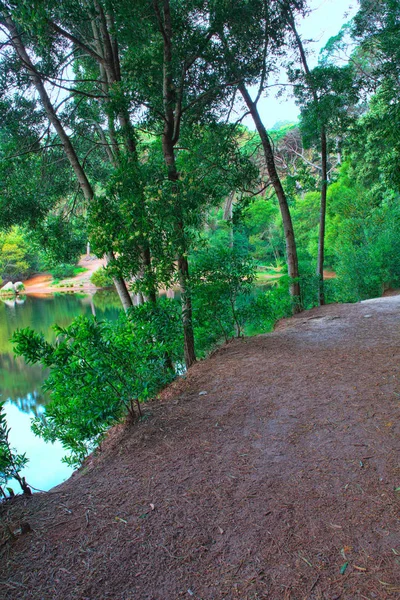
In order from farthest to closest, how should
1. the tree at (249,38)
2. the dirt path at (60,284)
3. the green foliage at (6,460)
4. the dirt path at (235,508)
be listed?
the dirt path at (60,284) → the tree at (249,38) → the green foliage at (6,460) → the dirt path at (235,508)

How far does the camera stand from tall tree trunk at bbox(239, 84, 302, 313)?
8.72 metres

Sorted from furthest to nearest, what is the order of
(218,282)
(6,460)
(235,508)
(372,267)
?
(372,267)
(218,282)
(6,460)
(235,508)

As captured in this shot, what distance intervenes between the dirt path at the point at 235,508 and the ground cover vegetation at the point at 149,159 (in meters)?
0.76

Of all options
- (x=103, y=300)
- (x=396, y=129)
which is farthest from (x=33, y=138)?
(x=103, y=300)

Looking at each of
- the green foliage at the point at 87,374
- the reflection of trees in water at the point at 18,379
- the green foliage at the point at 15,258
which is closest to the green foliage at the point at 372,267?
the green foliage at the point at 87,374

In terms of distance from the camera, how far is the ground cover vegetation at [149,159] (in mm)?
3611

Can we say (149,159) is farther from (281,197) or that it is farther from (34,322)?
(34,322)

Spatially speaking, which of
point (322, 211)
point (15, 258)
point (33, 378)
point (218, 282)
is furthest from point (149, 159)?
point (15, 258)

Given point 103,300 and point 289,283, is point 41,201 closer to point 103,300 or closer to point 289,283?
point 289,283

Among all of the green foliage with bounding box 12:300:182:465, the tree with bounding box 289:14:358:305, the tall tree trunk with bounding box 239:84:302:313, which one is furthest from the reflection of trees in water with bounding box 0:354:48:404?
the tree with bounding box 289:14:358:305

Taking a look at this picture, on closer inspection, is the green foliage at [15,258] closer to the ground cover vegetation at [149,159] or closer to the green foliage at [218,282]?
the ground cover vegetation at [149,159]

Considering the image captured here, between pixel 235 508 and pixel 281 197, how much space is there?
841 cm

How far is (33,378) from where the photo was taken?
39.4ft

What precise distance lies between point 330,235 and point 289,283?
10.9 m
